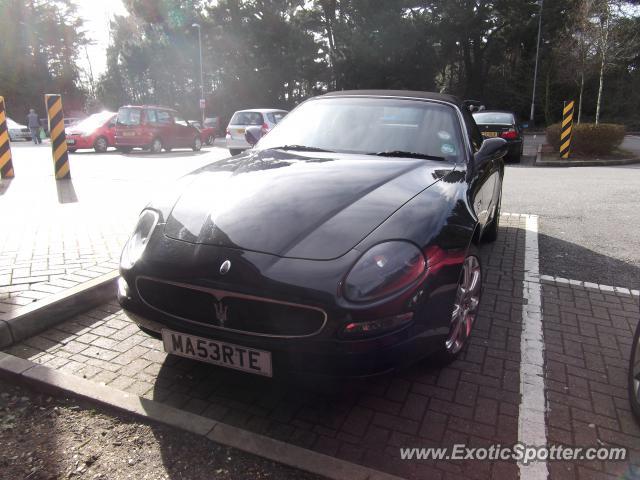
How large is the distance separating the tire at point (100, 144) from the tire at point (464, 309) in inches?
719

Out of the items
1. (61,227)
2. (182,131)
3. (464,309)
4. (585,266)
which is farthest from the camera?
(182,131)

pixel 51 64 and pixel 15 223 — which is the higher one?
pixel 51 64

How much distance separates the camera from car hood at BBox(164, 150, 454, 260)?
7.77ft

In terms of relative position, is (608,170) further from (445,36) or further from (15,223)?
(445,36)

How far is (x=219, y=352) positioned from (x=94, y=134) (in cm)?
1846

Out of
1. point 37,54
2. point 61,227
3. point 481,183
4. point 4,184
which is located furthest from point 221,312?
point 37,54

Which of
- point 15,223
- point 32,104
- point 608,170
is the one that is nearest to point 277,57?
point 32,104

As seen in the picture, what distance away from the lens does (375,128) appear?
12.4 feet

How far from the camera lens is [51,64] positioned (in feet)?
154

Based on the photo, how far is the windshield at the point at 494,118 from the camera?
14055 millimetres

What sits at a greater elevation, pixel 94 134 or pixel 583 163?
pixel 94 134

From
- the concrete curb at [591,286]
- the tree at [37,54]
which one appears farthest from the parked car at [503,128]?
the tree at [37,54]

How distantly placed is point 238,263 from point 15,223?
499 cm

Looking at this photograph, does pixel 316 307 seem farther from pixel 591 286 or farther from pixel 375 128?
pixel 591 286
